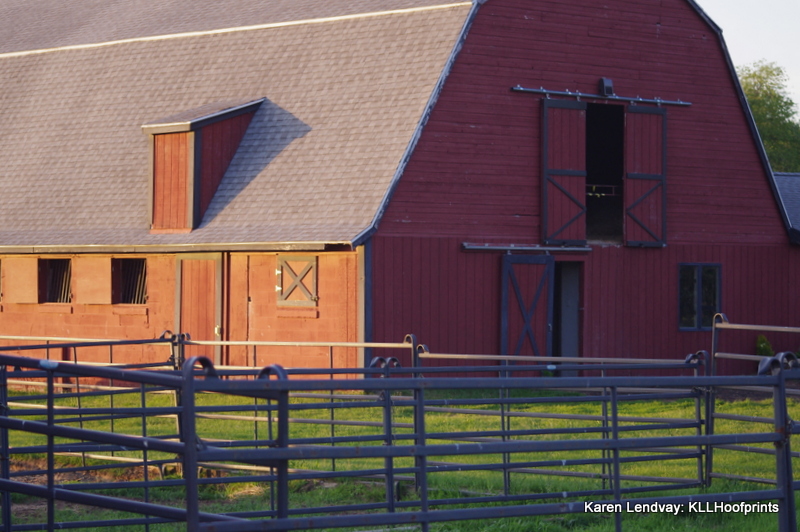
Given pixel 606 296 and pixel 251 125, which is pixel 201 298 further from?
pixel 606 296

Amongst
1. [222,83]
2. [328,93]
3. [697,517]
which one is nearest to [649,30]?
[328,93]

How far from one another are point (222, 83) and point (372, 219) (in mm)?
6327

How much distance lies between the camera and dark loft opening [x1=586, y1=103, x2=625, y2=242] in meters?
24.7

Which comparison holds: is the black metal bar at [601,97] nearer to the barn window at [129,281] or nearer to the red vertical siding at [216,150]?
the red vertical siding at [216,150]

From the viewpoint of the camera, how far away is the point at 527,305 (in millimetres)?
21594

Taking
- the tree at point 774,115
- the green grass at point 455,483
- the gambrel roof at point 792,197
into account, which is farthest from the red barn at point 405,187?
the tree at point 774,115

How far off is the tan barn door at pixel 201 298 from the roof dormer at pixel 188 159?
2.38 feet

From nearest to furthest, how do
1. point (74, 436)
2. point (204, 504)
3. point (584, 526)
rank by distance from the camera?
point (74, 436) < point (584, 526) < point (204, 504)

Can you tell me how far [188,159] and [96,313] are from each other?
393 cm

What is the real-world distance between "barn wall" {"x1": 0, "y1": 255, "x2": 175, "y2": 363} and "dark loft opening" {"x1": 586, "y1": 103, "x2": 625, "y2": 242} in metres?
8.91

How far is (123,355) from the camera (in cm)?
2309

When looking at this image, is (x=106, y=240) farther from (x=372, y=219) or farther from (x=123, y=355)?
(x=372, y=219)

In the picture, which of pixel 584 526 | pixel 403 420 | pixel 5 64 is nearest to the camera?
pixel 584 526

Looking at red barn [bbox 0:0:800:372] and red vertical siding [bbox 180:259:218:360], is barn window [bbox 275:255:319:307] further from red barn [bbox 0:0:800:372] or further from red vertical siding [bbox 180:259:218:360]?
red vertical siding [bbox 180:259:218:360]
